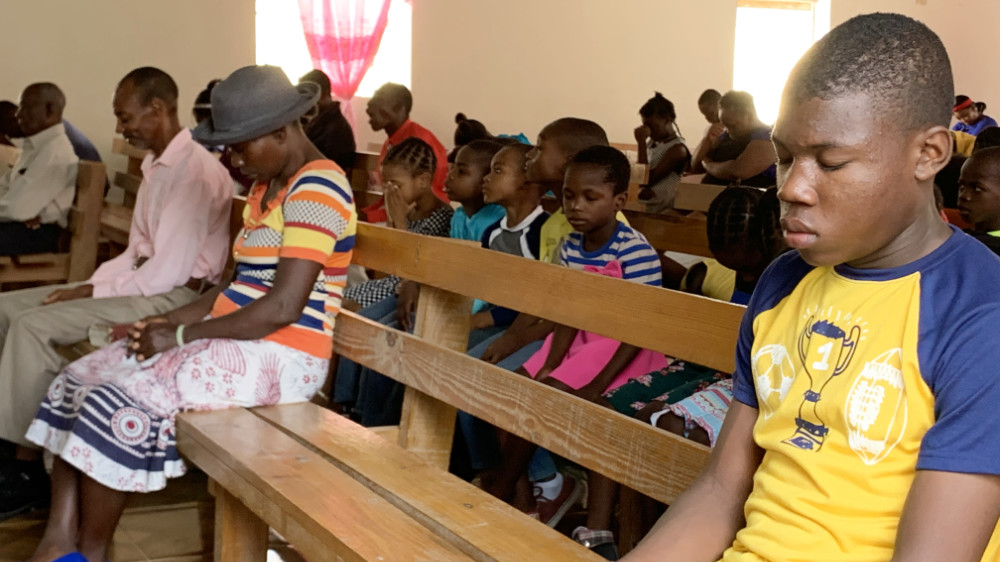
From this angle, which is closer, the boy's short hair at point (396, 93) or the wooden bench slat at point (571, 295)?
the wooden bench slat at point (571, 295)

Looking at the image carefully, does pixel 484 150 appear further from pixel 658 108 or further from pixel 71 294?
pixel 658 108

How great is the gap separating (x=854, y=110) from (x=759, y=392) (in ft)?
1.21

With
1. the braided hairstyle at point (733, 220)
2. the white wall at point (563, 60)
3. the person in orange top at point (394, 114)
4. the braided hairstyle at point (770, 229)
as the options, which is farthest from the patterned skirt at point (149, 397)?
the white wall at point (563, 60)

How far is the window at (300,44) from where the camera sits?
28.0 feet

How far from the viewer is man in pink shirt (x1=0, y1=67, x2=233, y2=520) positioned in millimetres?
3238

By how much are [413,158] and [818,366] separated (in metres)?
3.10

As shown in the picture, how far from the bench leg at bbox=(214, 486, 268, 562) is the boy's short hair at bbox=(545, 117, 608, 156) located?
1.67 metres

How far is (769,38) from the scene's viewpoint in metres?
10.8

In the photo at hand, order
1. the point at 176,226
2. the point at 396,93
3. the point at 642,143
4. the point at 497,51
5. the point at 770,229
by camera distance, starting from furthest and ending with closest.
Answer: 1. the point at 497,51
2. the point at 642,143
3. the point at 396,93
4. the point at 176,226
5. the point at 770,229

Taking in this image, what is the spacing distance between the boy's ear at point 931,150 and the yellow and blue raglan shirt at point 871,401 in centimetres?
8

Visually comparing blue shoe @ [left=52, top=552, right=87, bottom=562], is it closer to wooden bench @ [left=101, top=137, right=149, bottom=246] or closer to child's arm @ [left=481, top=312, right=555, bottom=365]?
child's arm @ [left=481, top=312, right=555, bottom=365]

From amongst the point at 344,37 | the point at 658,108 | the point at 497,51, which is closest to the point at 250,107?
the point at 658,108

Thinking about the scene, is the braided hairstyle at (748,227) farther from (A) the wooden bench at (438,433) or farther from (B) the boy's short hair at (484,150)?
(B) the boy's short hair at (484,150)

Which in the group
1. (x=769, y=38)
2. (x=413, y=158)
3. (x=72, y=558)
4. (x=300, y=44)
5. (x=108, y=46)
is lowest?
Answer: (x=72, y=558)
